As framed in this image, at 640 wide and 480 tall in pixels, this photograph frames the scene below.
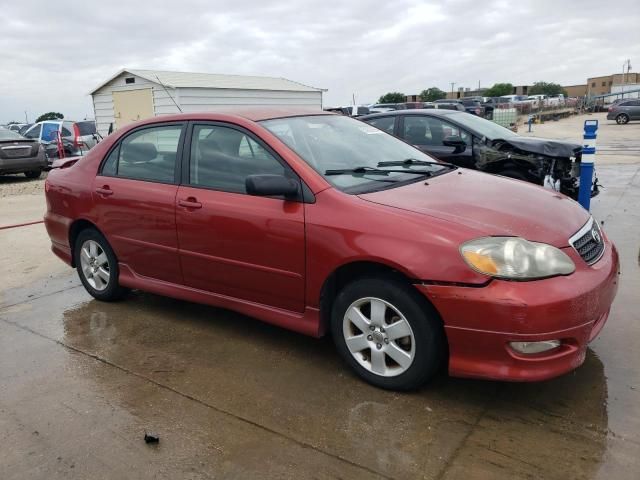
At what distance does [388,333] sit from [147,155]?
243 cm

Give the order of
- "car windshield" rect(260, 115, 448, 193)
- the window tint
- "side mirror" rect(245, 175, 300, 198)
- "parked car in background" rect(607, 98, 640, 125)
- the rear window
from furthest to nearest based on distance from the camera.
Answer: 1. "parked car in background" rect(607, 98, 640, 125)
2. the rear window
3. the window tint
4. "car windshield" rect(260, 115, 448, 193)
5. "side mirror" rect(245, 175, 300, 198)

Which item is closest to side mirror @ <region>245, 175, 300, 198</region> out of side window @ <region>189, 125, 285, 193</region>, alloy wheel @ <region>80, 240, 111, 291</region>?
side window @ <region>189, 125, 285, 193</region>

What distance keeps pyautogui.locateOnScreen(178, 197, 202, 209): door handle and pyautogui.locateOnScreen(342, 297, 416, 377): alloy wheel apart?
1.32 m

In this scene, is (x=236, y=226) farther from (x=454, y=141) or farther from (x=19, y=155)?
(x=19, y=155)

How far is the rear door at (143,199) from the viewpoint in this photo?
13.2ft

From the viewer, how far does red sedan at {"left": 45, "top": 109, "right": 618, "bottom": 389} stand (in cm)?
275

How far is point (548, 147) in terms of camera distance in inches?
274

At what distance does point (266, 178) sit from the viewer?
3229 mm

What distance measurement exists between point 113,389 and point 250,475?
125 cm

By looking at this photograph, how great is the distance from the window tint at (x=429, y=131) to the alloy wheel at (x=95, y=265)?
4.53m

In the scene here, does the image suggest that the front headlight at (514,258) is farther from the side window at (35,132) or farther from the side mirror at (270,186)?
the side window at (35,132)

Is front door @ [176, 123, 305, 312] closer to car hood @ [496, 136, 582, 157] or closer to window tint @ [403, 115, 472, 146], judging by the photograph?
window tint @ [403, 115, 472, 146]

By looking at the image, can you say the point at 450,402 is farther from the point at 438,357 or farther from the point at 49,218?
the point at 49,218

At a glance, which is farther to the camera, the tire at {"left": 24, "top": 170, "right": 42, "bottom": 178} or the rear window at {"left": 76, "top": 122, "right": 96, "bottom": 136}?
the rear window at {"left": 76, "top": 122, "right": 96, "bottom": 136}
